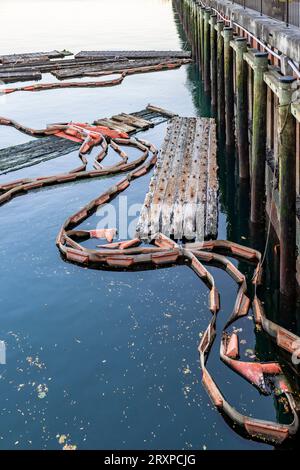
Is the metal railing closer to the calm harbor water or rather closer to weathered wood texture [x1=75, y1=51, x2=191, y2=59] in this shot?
the calm harbor water

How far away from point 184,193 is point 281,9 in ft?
23.3

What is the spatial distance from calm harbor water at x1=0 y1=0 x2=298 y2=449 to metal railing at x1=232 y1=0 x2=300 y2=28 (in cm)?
697

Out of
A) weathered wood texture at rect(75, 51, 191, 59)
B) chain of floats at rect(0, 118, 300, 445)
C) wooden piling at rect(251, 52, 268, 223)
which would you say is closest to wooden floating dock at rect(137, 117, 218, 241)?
chain of floats at rect(0, 118, 300, 445)

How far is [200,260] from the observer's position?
17922 mm

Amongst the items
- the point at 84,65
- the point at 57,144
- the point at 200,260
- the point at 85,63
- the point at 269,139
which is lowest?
the point at 200,260

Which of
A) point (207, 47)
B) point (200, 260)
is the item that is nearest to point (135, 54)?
point (207, 47)

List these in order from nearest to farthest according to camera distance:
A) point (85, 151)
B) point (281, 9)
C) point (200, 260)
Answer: point (281, 9) → point (200, 260) → point (85, 151)

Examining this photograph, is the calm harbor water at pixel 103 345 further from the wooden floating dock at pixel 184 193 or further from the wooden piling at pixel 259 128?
the wooden piling at pixel 259 128

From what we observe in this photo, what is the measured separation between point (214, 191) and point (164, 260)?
15.2ft

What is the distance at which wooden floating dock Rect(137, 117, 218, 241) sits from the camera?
19.0 m

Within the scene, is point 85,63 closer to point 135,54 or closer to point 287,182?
point 135,54

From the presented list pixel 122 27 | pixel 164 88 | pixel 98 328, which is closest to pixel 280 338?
pixel 98 328
